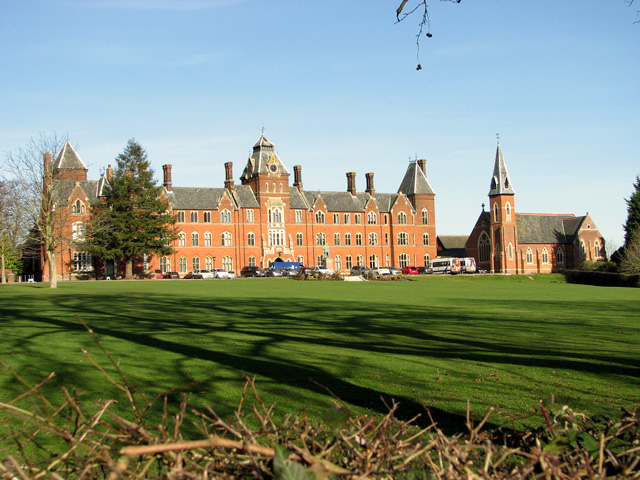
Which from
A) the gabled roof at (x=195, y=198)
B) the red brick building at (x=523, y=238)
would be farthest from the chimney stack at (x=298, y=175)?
the red brick building at (x=523, y=238)

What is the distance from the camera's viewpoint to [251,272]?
7900 cm

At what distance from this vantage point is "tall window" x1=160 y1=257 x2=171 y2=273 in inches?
3145

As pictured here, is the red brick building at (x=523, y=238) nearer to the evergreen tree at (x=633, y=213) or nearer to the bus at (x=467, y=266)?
the bus at (x=467, y=266)

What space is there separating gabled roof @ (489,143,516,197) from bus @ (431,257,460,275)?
1451 centimetres

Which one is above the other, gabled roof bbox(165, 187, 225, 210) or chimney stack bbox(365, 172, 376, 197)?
chimney stack bbox(365, 172, 376, 197)

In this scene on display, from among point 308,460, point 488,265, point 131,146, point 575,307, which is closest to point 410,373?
point 308,460

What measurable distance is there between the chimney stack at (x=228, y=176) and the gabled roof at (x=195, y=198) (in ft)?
3.94

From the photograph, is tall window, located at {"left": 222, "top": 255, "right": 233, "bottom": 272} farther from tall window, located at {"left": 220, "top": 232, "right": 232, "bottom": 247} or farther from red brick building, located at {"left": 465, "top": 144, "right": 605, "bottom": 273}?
red brick building, located at {"left": 465, "top": 144, "right": 605, "bottom": 273}

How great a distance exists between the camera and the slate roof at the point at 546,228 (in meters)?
93.5

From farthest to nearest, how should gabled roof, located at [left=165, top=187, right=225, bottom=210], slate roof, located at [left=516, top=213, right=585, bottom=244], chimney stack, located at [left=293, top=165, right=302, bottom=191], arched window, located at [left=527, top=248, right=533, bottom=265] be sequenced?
slate roof, located at [left=516, top=213, right=585, bottom=244] → arched window, located at [left=527, top=248, right=533, bottom=265] → chimney stack, located at [left=293, top=165, right=302, bottom=191] → gabled roof, located at [left=165, top=187, right=225, bottom=210]

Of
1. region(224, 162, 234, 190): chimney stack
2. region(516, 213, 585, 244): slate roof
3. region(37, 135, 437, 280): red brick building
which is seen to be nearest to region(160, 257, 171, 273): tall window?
region(37, 135, 437, 280): red brick building

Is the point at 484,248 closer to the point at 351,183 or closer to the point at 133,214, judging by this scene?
the point at 351,183

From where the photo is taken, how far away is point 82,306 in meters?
22.5

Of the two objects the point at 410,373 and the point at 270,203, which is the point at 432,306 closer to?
the point at 410,373
